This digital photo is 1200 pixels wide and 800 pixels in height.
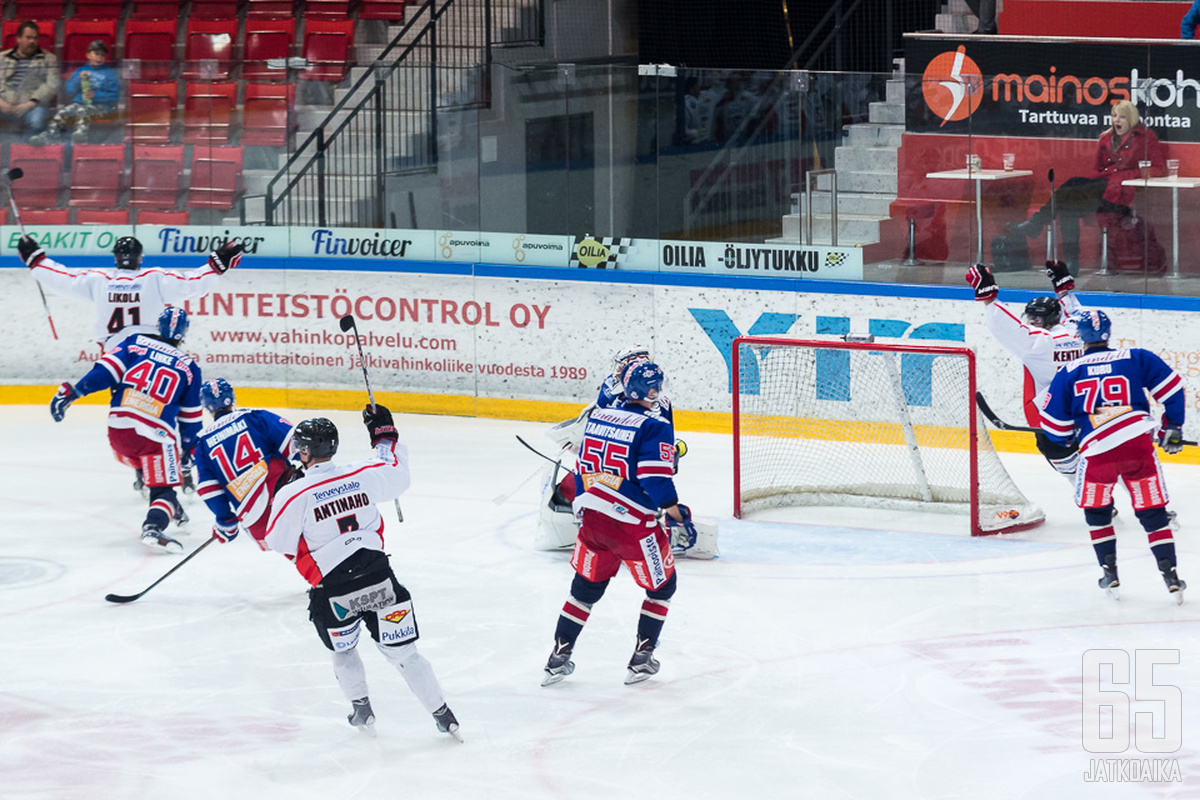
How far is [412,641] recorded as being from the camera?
530 centimetres

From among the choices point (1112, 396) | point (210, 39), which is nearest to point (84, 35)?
point (210, 39)

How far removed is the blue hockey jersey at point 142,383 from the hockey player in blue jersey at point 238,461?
164 cm

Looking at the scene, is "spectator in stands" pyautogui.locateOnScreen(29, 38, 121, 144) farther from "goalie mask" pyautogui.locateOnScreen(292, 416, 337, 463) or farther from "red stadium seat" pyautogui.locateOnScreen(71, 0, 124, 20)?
"goalie mask" pyautogui.locateOnScreen(292, 416, 337, 463)

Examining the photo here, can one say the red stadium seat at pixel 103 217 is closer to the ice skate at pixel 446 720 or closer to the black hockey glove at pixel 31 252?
the black hockey glove at pixel 31 252

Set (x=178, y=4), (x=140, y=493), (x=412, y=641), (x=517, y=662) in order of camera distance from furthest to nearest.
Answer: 1. (x=178, y=4)
2. (x=140, y=493)
3. (x=517, y=662)
4. (x=412, y=641)

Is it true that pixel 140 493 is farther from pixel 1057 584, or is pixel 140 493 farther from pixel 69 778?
pixel 1057 584

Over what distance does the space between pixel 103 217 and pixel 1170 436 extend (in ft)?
24.7

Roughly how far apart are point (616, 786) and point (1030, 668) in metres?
1.87

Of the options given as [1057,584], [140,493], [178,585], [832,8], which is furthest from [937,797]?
[832,8]

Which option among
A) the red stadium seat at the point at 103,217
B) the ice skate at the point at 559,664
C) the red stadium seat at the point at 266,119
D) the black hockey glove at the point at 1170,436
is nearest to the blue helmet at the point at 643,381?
the ice skate at the point at 559,664

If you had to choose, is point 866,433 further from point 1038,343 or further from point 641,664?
point 641,664

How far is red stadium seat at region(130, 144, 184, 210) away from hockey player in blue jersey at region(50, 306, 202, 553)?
3357 millimetres

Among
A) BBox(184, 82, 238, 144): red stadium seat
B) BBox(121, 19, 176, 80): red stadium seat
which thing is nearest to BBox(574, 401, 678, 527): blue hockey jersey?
BBox(184, 82, 238, 144): red stadium seat

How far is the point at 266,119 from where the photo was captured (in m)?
11.2
